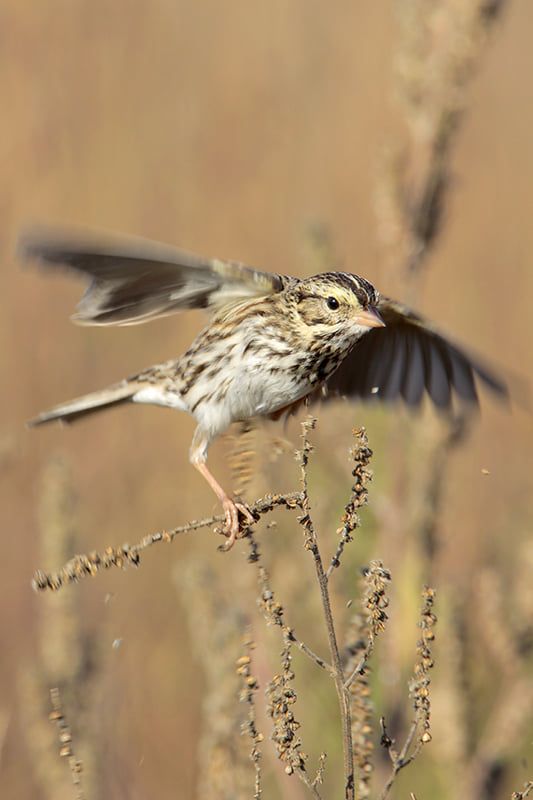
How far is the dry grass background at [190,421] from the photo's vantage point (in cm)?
338

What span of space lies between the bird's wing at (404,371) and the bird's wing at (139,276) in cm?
50

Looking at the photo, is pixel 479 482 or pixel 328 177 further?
pixel 328 177

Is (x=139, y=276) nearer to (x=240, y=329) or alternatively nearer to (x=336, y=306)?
(x=240, y=329)

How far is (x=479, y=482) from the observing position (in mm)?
5234

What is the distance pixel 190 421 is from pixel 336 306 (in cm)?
278

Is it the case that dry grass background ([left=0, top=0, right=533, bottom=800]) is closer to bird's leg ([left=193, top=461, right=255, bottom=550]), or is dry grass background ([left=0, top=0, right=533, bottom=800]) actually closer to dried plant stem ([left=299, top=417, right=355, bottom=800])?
bird's leg ([left=193, top=461, right=255, bottom=550])

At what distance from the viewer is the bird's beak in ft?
9.12

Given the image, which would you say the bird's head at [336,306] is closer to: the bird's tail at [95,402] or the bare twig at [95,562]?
the bird's tail at [95,402]

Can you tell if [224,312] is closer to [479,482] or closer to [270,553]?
[270,553]

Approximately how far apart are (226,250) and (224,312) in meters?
3.24

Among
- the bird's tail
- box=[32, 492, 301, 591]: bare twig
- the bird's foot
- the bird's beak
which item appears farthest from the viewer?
the bird's tail

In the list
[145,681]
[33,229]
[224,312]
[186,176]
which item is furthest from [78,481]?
[33,229]

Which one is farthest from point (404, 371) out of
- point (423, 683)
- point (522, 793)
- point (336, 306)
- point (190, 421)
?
point (190, 421)

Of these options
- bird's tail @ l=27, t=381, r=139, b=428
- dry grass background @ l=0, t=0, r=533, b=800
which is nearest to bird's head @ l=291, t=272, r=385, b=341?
dry grass background @ l=0, t=0, r=533, b=800
